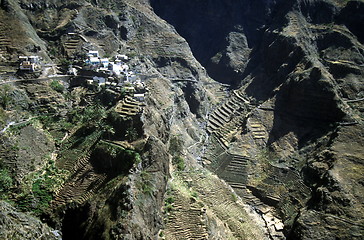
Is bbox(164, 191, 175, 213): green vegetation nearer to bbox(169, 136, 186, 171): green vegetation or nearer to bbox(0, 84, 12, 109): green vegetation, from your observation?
bbox(169, 136, 186, 171): green vegetation

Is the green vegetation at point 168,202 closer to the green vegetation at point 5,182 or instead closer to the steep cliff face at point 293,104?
the steep cliff face at point 293,104

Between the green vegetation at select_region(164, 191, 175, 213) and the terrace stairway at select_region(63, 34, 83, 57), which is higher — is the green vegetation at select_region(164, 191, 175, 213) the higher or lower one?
the higher one

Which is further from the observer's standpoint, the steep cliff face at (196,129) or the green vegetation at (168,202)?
the green vegetation at (168,202)

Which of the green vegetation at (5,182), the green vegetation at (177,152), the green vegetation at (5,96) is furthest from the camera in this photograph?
the green vegetation at (177,152)

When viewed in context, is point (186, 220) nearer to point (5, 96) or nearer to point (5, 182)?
point (5, 182)

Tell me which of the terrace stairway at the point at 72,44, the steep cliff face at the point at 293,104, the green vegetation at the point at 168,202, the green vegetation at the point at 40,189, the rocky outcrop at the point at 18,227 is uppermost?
the steep cliff face at the point at 293,104

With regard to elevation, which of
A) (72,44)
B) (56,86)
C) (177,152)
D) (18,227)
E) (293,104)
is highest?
(293,104)

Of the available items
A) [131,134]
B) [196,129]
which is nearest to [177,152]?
[131,134]

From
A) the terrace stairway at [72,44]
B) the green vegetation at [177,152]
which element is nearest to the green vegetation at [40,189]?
the green vegetation at [177,152]

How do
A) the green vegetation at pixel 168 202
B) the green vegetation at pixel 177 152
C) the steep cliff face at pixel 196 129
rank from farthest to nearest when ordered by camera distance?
the green vegetation at pixel 177 152 → the green vegetation at pixel 168 202 → the steep cliff face at pixel 196 129

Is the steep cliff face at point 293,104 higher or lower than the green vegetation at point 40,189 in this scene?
higher

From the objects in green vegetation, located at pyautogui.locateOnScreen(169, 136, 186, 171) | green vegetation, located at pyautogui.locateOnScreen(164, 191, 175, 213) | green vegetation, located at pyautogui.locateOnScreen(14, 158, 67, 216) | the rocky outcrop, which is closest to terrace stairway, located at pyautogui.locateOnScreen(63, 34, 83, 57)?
green vegetation, located at pyautogui.locateOnScreen(169, 136, 186, 171)
